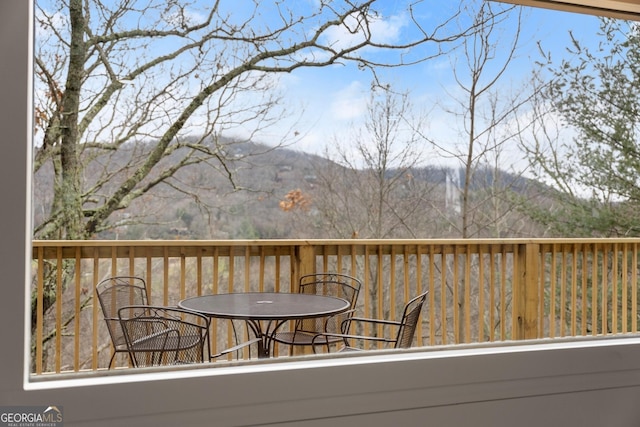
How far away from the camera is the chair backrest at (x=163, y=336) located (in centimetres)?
192

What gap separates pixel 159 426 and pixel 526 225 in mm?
2837

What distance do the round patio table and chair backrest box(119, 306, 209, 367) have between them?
10cm

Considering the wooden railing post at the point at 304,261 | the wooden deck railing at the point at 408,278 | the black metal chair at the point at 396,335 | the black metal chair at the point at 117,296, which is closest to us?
the black metal chair at the point at 396,335

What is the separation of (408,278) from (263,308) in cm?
122

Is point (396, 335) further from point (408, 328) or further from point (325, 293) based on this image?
point (325, 293)

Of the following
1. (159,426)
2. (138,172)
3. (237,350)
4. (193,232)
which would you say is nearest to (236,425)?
(159,426)

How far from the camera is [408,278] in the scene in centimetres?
357

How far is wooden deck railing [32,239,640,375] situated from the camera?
8.11ft

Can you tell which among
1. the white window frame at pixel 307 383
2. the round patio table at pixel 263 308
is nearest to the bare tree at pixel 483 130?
the round patio table at pixel 263 308

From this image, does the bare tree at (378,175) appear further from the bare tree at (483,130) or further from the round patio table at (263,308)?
the round patio table at (263,308)

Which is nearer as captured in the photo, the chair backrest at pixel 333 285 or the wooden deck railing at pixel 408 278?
the wooden deck railing at pixel 408 278

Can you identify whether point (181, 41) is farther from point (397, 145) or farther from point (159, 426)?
point (159, 426)

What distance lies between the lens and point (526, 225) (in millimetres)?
3504

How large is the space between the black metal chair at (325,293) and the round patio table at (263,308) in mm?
64
